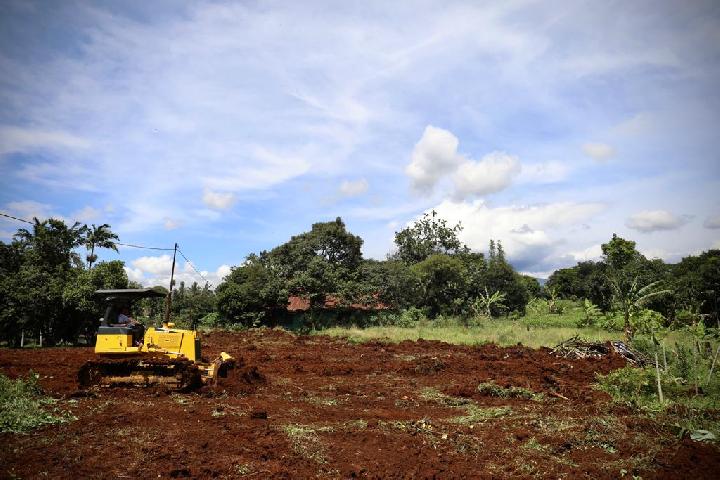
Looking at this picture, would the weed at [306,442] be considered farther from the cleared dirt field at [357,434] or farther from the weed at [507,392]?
the weed at [507,392]

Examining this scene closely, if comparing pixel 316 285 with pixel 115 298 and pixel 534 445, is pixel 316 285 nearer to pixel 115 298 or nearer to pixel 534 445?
pixel 115 298

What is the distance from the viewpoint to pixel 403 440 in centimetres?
728

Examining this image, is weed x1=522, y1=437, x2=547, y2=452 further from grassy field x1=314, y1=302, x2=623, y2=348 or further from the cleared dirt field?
grassy field x1=314, y1=302, x2=623, y2=348

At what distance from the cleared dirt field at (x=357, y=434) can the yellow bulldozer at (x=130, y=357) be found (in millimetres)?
378

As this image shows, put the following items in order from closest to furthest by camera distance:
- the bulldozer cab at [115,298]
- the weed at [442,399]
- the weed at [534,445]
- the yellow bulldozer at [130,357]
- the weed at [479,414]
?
the weed at [534,445] → the weed at [479,414] → the yellow bulldozer at [130,357] → the bulldozer cab at [115,298] → the weed at [442,399]

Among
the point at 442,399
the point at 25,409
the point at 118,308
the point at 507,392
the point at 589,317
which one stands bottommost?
the point at 442,399

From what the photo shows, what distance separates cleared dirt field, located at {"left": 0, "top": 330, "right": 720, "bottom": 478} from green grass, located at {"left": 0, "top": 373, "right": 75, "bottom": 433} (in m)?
0.32

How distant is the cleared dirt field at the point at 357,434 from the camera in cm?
602

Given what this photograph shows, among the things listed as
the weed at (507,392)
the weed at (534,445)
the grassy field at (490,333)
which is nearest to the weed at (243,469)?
the weed at (534,445)

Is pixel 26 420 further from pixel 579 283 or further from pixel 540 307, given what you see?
pixel 579 283

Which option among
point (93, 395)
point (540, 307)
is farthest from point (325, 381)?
point (540, 307)

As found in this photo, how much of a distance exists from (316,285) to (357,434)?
963 inches

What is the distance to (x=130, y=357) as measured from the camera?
10.5 m

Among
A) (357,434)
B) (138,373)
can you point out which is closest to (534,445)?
(357,434)
